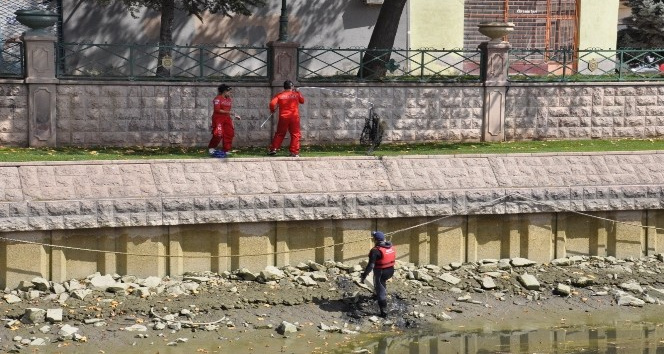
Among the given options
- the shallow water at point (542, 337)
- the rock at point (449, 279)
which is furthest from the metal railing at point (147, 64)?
the shallow water at point (542, 337)

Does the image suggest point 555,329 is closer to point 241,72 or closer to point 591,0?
point 241,72

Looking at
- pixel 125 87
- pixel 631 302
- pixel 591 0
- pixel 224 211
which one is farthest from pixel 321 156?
pixel 591 0

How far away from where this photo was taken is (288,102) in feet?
75.5

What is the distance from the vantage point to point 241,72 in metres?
28.6

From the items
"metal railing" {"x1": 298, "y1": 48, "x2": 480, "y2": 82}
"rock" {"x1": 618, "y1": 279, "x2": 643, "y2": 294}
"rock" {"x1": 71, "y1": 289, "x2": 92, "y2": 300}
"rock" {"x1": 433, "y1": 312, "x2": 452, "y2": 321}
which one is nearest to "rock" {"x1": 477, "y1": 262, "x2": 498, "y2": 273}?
"rock" {"x1": 433, "y1": 312, "x2": 452, "y2": 321}

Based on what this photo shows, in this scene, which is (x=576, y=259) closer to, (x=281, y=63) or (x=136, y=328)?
(x=281, y=63)

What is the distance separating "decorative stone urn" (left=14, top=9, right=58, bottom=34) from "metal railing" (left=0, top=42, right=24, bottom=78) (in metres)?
0.39

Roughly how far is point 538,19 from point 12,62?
15486mm

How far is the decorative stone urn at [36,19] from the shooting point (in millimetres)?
23406

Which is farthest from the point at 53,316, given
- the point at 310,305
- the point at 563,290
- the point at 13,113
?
the point at 563,290

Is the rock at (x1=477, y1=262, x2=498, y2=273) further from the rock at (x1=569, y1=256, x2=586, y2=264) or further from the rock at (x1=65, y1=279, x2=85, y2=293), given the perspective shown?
the rock at (x1=65, y1=279, x2=85, y2=293)

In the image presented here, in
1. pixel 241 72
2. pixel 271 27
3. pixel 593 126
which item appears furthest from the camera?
pixel 271 27

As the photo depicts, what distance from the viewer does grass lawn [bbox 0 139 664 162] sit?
74.0 ft

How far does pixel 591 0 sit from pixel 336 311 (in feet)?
56.4
